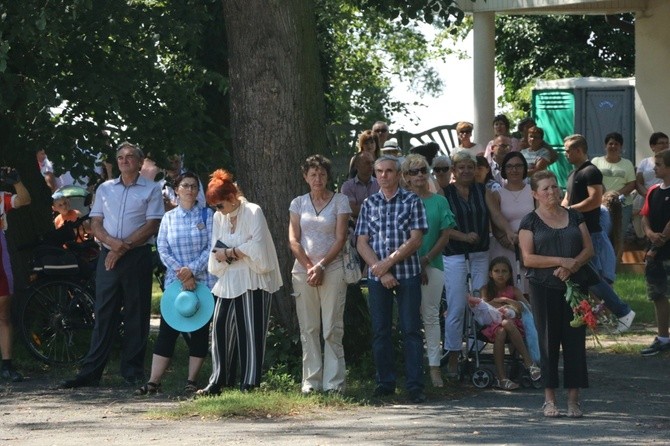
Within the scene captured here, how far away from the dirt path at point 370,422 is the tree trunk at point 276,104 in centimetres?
196

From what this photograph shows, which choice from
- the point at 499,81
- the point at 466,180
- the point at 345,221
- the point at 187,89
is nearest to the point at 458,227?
the point at 466,180

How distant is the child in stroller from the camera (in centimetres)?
1261

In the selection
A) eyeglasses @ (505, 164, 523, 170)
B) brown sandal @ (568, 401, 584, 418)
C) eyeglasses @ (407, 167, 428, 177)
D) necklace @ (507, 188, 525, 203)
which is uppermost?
eyeglasses @ (505, 164, 523, 170)

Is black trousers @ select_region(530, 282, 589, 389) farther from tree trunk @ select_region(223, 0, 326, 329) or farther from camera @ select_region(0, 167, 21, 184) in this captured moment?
camera @ select_region(0, 167, 21, 184)

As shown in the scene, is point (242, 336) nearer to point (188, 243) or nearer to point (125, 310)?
point (188, 243)

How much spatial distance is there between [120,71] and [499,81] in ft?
80.4

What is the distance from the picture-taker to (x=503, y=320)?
12648 millimetres

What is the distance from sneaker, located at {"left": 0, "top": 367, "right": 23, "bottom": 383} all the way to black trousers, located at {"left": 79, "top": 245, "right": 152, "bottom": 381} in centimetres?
61

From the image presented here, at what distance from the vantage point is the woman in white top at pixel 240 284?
12.2 meters

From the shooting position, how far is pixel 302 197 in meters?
12.4

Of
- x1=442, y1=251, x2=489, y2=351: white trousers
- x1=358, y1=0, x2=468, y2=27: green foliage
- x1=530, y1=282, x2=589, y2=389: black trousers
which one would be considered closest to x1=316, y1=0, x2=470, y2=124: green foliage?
x1=358, y1=0, x2=468, y2=27: green foliage

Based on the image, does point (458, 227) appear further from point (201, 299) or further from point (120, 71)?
point (120, 71)

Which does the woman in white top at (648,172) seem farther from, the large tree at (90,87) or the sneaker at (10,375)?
the sneaker at (10,375)

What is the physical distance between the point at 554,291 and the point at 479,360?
1.99 meters
